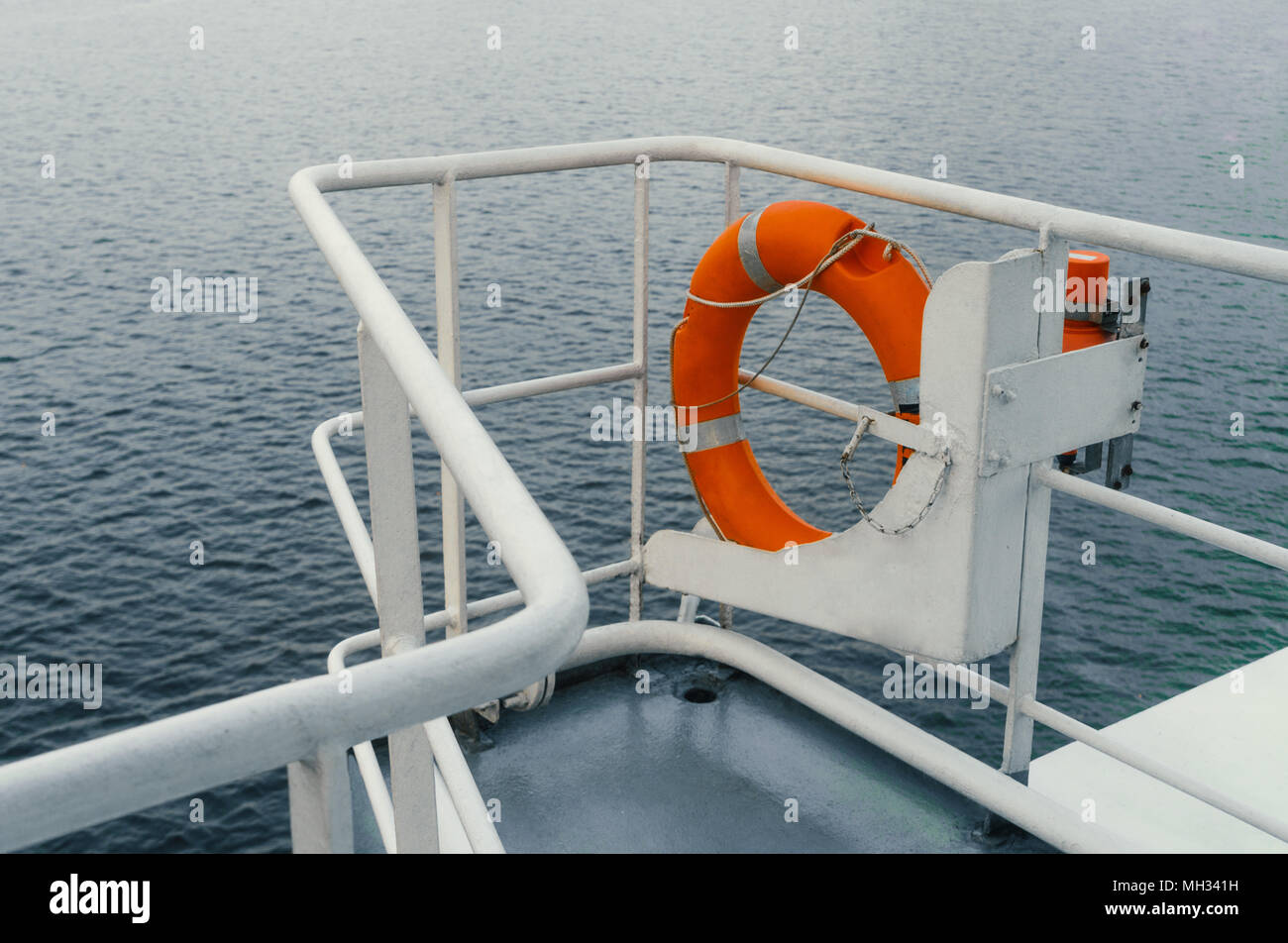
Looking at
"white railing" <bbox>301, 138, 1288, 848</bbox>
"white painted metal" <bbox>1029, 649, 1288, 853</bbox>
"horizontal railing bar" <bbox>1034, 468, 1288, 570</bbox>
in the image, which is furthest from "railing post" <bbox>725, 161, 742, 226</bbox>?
"white painted metal" <bbox>1029, 649, 1288, 853</bbox>

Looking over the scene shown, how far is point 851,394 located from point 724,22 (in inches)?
731

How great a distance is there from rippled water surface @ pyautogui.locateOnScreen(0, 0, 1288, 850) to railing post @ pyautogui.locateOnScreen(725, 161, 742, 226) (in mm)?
2220

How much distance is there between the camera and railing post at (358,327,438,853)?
90 centimetres

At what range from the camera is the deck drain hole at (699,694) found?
277cm

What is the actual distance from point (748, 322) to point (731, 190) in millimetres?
270

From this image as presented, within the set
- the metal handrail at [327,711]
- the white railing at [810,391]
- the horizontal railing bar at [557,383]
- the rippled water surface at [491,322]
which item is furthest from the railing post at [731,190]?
the rippled water surface at [491,322]

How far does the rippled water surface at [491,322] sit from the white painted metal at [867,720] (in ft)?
6.06

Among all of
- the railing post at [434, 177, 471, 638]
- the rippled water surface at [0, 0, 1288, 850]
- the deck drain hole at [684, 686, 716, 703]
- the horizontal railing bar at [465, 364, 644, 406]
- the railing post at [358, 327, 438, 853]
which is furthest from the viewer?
the rippled water surface at [0, 0, 1288, 850]

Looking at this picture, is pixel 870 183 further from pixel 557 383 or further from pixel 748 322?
pixel 557 383

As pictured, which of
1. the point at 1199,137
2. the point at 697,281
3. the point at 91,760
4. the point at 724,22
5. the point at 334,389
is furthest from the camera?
the point at 724,22

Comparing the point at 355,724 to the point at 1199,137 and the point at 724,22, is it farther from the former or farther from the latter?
the point at 724,22

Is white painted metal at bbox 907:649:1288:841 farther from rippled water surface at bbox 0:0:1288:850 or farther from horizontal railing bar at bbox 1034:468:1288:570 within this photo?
rippled water surface at bbox 0:0:1288:850
